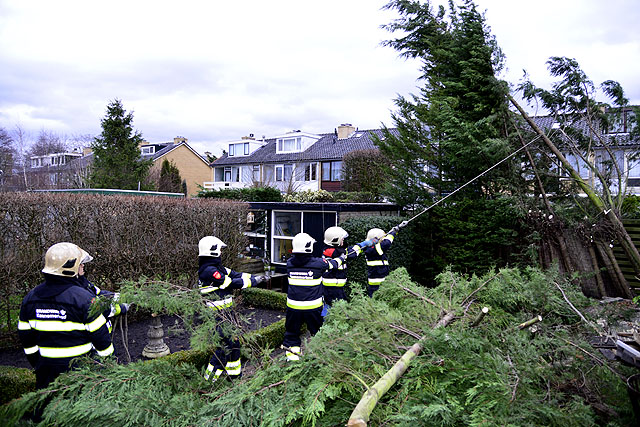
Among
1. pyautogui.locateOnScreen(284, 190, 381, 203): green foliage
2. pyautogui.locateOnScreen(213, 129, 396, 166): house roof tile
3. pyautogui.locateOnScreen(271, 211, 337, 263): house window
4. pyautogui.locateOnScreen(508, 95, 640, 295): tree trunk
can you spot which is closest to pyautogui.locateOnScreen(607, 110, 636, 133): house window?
pyautogui.locateOnScreen(508, 95, 640, 295): tree trunk

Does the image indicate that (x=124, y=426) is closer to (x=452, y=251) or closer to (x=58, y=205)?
(x=58, y=205)

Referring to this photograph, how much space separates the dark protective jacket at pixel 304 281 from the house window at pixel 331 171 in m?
26.1

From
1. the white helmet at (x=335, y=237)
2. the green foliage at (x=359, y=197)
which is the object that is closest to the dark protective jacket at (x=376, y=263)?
the white helmet at (x=335, y=237)

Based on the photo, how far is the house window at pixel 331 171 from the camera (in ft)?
104

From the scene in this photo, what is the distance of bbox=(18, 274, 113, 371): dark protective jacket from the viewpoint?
137 inches

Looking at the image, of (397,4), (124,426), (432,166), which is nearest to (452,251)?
(432,166)

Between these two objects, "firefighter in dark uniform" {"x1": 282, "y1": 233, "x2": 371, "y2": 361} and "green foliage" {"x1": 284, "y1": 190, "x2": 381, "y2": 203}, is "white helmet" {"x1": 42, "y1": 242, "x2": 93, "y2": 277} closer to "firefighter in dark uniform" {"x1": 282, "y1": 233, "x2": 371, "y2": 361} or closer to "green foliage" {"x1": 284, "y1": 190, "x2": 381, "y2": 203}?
"firefighter in dark uniform" {"x1": 282, "y1": 233, "x2": 371, "y2": 361}

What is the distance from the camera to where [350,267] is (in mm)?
9289

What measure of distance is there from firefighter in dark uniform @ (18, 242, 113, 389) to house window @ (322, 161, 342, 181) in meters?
28.4

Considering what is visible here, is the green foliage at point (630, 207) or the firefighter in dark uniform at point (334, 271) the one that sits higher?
the green foliage at point (630, 207)

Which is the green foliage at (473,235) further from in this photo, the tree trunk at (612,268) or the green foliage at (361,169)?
the green foliage at (361,169)

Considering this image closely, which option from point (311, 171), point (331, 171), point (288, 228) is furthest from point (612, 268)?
point (311, 171)

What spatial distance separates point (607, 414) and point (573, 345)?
0.53 meters

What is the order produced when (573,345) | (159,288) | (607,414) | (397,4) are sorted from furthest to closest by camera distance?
(397,4), (159,288), (573,345), (607,414)
